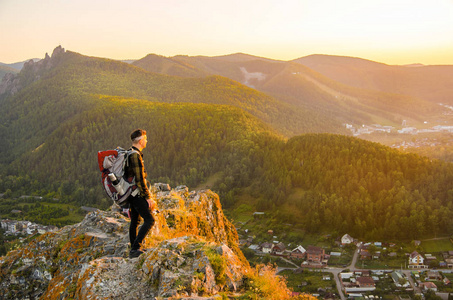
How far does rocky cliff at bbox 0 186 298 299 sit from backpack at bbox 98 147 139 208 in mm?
1649

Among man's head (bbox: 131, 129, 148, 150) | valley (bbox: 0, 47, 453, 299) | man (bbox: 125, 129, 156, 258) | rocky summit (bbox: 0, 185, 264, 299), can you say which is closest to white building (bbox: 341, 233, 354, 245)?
valley (bbox: 0, 47, 453, 299)

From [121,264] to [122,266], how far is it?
10 centimetres

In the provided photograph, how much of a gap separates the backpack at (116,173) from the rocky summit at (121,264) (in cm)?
165

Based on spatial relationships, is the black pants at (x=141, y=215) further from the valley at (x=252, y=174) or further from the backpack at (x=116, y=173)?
the valley at (x=252, y=174)

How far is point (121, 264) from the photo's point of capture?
804 cm

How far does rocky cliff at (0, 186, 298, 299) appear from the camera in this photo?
7105mm

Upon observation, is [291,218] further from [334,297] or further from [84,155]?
[84,155]

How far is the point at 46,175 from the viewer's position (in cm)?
10169

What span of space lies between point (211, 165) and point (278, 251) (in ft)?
140

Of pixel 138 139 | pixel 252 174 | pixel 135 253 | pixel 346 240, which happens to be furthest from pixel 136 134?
pixel 252 174

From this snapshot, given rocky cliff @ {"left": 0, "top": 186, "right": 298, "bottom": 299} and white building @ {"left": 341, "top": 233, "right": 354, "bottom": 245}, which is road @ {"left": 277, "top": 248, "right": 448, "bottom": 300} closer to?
white building @ {"left": 341, "top": 233, "right": 354, "bottom": 245}

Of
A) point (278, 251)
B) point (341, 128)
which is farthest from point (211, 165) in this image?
point (341, 128)

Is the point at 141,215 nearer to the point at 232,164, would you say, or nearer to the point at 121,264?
the point at 121,264

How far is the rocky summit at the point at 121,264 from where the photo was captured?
23.3 feet
